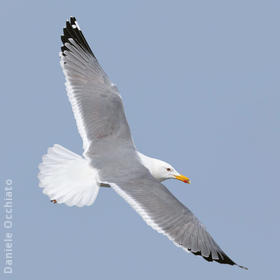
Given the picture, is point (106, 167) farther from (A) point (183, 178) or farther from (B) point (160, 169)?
(A) point (183, 178)

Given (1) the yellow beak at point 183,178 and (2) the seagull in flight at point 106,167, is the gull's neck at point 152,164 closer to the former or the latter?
(2) the seagull in flight at point 106,167

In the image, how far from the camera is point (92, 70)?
7.61 metres

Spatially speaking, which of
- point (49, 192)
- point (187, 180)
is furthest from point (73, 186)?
point (187, 180)

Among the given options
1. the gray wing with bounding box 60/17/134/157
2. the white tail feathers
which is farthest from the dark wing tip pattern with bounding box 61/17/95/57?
→ the white tail feathers

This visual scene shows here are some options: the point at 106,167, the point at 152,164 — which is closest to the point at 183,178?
the point at 152,164

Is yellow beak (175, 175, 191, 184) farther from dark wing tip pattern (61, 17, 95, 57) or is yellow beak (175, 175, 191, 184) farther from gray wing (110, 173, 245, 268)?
dark wing tip pattern (61, 17, 95, 57)

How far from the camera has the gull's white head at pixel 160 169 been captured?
695 cm

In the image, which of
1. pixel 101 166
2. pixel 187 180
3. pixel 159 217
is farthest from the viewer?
pixel 187 180

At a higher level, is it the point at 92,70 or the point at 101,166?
the point at 92,70

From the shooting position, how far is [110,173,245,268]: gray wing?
6152 mm

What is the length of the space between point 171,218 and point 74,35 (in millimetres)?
2637

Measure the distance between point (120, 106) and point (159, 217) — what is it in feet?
5.08

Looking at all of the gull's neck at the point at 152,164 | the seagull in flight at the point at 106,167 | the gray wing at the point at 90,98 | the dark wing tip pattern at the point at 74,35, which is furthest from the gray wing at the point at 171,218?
the dark wing tip pattern at the point at 74,35

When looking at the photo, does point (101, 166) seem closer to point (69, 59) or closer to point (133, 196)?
point (133, 196)
